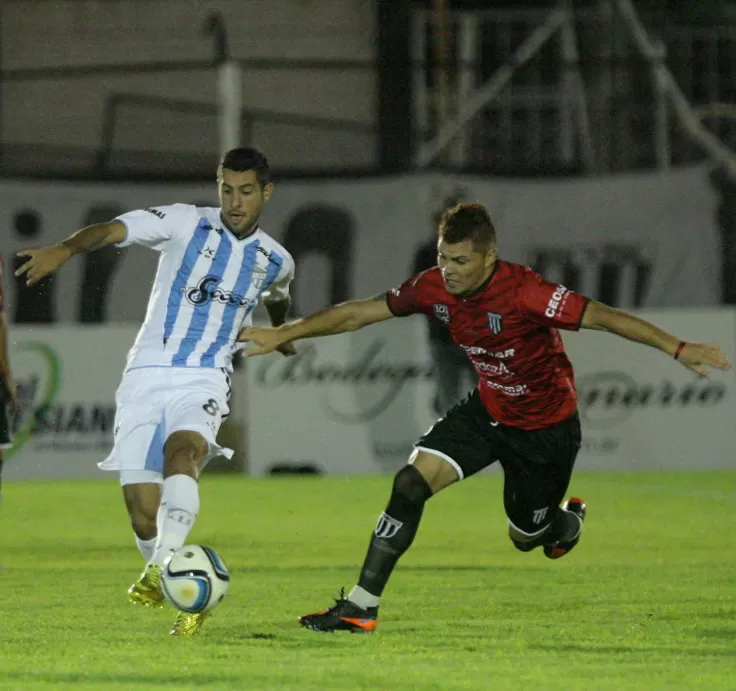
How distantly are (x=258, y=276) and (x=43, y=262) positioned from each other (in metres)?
1.22

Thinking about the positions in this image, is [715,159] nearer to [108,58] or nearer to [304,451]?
[304,451]

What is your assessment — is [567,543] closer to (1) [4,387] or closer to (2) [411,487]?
(2) [411,487]

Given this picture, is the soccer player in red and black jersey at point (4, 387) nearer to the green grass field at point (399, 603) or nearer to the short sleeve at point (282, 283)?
the green grass field at point (399, 603)

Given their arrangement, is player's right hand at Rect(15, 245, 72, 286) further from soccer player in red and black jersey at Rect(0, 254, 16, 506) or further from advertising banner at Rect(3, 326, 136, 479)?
advertising banner at Rect(3, 326, 136, 479)

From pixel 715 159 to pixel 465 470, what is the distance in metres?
11.2

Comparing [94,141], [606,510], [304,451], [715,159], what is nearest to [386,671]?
[606,510]

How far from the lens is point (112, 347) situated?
1538 centimetres

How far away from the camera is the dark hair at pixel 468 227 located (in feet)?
20.9

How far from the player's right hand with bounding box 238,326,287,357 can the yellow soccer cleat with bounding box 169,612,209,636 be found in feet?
3.83

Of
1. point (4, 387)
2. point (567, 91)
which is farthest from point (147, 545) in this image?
point (567, 91)

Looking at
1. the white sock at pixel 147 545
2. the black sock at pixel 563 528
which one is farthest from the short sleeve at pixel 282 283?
the black sock at pixel 563 528

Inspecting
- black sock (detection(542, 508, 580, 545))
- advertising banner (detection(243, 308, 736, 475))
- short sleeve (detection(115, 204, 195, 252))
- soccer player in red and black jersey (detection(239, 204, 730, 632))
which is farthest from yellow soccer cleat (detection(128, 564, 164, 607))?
advertising banner (detection(243, 308, 736, 475))

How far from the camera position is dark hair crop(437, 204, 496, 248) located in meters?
6.36

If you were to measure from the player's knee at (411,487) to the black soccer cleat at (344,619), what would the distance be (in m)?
0.47
